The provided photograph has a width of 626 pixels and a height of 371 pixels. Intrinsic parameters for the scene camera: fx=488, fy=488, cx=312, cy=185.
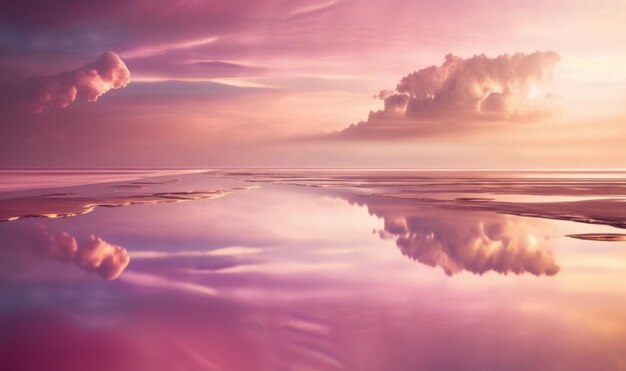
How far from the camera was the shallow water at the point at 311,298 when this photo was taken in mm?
6012

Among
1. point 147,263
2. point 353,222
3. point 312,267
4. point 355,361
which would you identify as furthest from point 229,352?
point 353,222

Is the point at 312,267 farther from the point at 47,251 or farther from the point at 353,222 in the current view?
the point at 353,222

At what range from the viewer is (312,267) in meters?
11.2

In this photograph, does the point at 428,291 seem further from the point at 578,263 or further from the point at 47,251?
the point at 47,251

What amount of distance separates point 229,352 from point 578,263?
30.8 feet

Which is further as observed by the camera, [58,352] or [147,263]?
[147,263]

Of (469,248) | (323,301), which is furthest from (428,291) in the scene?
(469,248)

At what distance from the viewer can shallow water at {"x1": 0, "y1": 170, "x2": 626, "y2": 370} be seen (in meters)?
6.01

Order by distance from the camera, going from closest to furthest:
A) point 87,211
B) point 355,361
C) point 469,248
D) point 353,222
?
point 355,361, point 469,248, point 353,222, point 87,211

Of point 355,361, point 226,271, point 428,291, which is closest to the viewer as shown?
point 355,361

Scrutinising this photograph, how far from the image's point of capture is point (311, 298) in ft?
28.1

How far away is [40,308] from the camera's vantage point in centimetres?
790

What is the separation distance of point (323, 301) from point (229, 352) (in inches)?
102

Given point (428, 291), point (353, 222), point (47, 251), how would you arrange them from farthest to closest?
1. point (353, 222)
2. point (47, 251)
3. point (428, 291)
